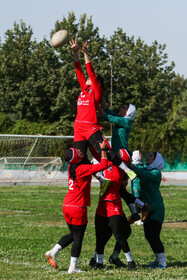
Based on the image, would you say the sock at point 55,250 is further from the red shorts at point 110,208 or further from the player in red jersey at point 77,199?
the red shorts at point 110,208

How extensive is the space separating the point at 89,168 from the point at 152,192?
4.65 feet

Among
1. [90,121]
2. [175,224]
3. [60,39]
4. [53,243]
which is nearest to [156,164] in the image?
[90,121]

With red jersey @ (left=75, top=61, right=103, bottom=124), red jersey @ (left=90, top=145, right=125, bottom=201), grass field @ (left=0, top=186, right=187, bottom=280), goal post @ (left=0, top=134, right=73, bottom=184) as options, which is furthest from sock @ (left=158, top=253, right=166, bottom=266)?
goal post @ (left=0, top=134, right=73, bottom=184)

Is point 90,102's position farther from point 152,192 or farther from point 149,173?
point 152,192

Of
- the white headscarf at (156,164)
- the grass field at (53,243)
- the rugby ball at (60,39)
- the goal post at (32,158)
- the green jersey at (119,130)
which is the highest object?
the rugby ball at (60,39)

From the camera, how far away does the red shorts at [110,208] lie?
826 centimetres

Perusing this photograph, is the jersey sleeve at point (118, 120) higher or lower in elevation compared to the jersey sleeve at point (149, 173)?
higher

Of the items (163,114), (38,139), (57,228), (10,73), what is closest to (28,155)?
(38,139)

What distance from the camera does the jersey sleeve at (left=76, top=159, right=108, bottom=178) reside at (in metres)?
7.76

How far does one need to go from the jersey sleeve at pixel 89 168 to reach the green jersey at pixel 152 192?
91 centimetres

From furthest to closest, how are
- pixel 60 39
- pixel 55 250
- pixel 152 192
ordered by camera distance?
pixel 60 39, pixel 152 192, pixel 55 250

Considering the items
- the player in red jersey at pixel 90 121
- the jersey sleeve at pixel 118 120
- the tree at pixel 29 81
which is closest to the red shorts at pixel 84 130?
the player in red jersey at pixel 90 121

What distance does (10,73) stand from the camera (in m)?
53.6

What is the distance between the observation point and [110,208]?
8.29m
